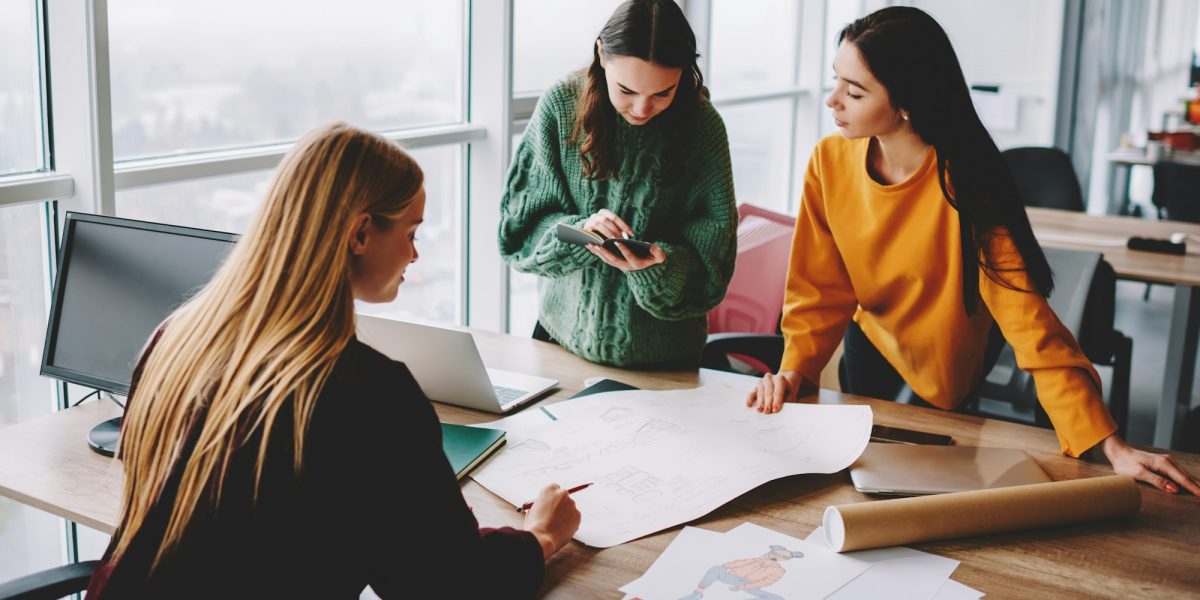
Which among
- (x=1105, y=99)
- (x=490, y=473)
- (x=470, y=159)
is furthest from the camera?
(x=1105, y=99)

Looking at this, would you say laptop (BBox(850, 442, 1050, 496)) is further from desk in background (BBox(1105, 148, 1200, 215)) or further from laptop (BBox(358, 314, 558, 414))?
desk in background (BBox(1105, 148, 1200, 215))

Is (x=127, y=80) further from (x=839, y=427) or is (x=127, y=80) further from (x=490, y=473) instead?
(x=839, y=427)

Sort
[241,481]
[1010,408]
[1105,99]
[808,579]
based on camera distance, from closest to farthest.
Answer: [241,481] < [808,579] < [1010,408] < [1105,99]

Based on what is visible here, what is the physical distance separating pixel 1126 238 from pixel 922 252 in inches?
90.7

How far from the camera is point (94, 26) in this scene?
1857 mm

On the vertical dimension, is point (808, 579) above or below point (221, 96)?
below

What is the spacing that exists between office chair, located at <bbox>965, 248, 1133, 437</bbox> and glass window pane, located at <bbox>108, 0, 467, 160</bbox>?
5.98ft

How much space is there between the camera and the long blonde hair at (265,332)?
1.00 metres

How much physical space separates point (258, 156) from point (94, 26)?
0.58 metres

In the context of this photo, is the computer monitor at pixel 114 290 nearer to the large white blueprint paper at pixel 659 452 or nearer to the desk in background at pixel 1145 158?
the large white blueprint paper at pixel 659 452

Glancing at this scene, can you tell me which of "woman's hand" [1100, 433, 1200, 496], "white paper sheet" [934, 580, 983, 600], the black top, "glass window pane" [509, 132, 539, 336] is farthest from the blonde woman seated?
"glass window pane" [509, 132, 539, 336]

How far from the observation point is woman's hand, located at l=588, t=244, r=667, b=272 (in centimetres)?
184

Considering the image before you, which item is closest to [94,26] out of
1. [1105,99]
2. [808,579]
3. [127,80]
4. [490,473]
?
[127,80]

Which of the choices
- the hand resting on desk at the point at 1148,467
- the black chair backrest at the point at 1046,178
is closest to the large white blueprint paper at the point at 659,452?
the hand resting on desk at the point at 1148,467
